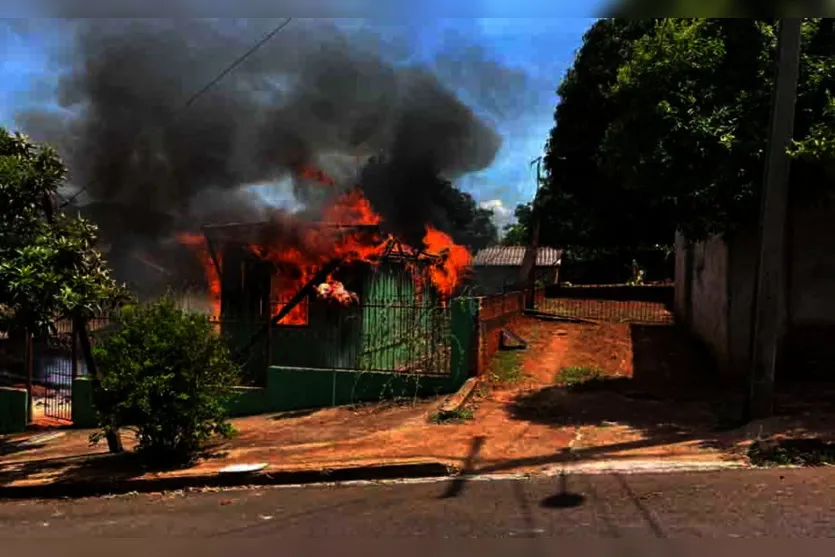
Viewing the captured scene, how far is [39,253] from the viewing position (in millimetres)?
7535

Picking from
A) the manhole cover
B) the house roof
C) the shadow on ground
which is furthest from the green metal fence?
the house roof

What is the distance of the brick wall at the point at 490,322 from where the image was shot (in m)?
10.4

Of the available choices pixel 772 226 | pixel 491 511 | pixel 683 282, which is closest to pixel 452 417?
pixel 491 511

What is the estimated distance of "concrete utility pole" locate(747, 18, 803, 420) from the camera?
6.92 meters

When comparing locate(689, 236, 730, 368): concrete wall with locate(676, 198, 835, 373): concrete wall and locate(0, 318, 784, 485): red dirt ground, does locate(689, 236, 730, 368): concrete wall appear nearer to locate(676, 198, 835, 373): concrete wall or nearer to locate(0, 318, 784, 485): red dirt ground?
locate(676, 198, 835, 373): concrete wall

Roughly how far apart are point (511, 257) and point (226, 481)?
3484cm

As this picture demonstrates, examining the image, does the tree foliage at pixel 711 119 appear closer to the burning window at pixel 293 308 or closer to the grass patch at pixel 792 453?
the grass patch at pixel 792 453

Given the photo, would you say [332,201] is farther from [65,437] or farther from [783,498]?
[783,498]

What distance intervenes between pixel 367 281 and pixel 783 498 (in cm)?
908

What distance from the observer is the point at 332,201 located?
15.2m

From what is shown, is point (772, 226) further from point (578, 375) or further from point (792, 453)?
point (578, 375)

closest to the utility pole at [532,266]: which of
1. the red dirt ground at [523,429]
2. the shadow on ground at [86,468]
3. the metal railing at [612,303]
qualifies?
the metal railing at [612,303]

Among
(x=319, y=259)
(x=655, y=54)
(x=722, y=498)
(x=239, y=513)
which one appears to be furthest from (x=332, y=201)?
(x=722, y=498)

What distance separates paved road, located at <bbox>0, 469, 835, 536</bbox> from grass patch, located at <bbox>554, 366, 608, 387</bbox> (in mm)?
4654
